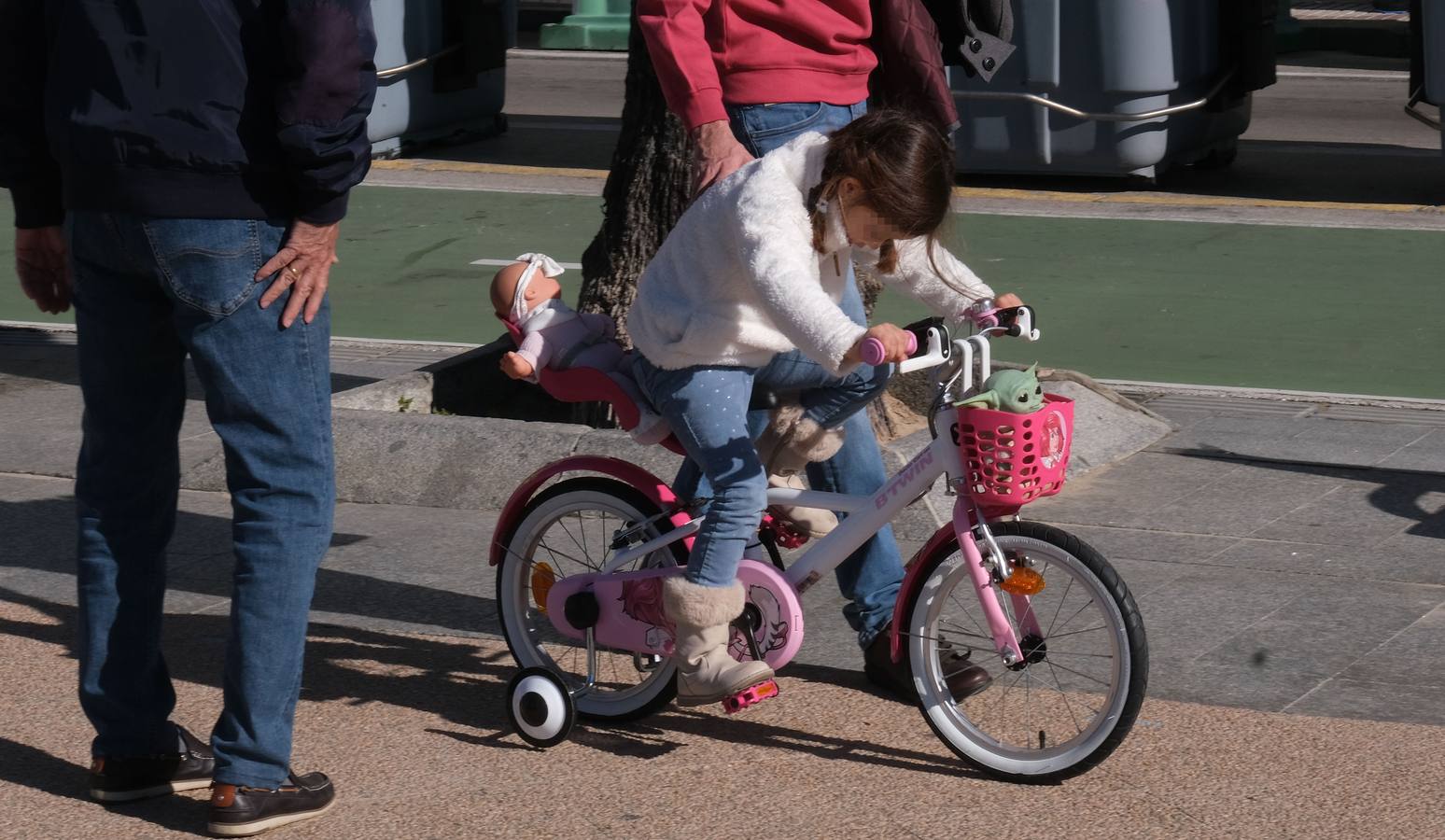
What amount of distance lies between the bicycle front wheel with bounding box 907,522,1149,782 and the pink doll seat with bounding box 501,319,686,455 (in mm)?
677

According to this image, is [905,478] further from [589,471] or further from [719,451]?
[589,471]

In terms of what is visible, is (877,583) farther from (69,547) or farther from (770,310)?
(69,547)

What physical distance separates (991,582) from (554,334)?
42.7 inches

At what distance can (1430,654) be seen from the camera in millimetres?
4699

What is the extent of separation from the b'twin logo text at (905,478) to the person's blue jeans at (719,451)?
Result: 0.24m

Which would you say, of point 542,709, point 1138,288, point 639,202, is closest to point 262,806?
point 542,709

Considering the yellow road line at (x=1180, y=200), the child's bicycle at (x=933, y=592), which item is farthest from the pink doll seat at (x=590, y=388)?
the yellow road line at (x=1180, y=200)

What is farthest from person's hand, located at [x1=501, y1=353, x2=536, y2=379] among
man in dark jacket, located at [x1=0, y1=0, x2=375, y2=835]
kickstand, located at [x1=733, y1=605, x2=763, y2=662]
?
kickstand, located at [x1=733, y1=605, x2=763, y2=662]

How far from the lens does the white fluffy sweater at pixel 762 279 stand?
12.5ft

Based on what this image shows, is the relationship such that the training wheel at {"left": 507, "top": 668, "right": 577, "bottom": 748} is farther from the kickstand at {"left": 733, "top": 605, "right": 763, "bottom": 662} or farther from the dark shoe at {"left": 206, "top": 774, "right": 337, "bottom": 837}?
the dark shoe at {"left": 206, "top": 774, "right": 337, "bottom": 837}

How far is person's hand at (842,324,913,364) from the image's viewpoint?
3.64 metres

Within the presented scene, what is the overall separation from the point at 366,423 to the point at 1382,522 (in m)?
3.15

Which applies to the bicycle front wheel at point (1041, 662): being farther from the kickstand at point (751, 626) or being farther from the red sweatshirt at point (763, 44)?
the red sweatshirt at point (763, 44)

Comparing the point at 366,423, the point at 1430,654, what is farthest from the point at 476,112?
the point at 1430,654
